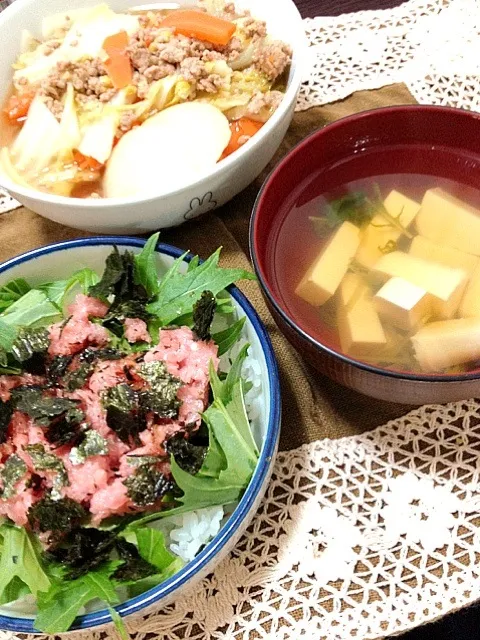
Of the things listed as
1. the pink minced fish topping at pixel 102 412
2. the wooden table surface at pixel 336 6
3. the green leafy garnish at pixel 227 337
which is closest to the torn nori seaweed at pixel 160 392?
the pink minced fish topping at pixel 102 412

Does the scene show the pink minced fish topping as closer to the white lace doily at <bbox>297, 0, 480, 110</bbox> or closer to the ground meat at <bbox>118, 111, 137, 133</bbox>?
the ground meat at <bbox>118, 111, 137, 133</bbox>

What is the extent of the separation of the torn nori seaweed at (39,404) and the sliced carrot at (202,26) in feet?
2.58

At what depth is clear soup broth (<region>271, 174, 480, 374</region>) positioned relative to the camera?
3.01 feet

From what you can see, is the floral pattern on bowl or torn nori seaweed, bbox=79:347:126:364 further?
the floral pattern on bowl

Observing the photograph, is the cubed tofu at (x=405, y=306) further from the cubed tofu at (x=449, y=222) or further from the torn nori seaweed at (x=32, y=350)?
the torn nori seaweed at (x=32, y=350)

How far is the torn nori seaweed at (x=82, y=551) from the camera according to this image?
0.79 meters

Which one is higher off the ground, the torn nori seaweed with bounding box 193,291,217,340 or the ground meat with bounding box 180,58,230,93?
the ground meat with bounding box 180,58,230,93

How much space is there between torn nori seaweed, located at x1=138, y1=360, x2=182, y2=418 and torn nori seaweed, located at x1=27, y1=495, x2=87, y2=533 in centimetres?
15

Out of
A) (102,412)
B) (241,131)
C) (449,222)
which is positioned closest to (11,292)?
(102,412)

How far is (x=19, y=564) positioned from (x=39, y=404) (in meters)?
0.20

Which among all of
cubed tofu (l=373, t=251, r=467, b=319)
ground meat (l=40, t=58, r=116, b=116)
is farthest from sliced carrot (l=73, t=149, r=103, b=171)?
cubed tofu (l=373, t=251, r=467, b=319)

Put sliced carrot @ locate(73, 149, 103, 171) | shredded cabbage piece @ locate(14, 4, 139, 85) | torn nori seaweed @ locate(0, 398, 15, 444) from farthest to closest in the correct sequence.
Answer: shredded cabbage piece @ locate(14, 4, 139, 85), sliced carrot @ locate(73, 149, 103, 171), torn nori seaweed @ locate(0, 398, 15, 444)

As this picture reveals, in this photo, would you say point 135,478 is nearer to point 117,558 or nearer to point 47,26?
point 117,558

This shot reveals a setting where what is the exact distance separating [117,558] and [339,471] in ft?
Answer: 1.12
